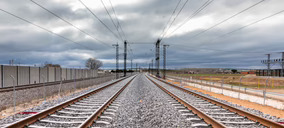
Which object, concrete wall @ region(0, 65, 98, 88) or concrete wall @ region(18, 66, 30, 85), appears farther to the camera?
concrete wall @ region(18, 66, 30, 85)

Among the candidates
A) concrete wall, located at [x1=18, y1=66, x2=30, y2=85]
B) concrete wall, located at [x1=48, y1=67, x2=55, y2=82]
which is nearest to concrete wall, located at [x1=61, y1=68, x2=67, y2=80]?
concrete wall, located at [x1=48, y1=67, x2=55, y2=82]

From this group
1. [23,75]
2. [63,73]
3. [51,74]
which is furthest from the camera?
[63,73]

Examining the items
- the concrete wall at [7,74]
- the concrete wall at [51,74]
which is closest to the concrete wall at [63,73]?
the concrete wall at [51,74]

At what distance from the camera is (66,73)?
50.7 m

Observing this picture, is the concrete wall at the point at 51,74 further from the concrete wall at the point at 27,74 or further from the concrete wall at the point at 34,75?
the concrete wall at the point at 34,75

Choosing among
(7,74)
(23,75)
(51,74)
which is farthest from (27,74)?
(51,74)


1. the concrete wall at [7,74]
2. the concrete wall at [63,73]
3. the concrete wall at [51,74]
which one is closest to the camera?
the concrete wall at [7,74]

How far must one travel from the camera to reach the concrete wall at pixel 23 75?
33.1 m

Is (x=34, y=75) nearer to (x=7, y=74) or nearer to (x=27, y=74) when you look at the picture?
(x=27, y=74)

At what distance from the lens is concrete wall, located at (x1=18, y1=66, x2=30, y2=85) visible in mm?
33122

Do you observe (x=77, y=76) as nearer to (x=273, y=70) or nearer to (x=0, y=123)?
(x=0, y=123)

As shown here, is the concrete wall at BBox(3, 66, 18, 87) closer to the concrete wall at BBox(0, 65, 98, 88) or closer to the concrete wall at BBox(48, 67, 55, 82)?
the concrete wall at BBox(0, 65, 98, 88)

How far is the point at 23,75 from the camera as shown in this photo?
3438 centimetres

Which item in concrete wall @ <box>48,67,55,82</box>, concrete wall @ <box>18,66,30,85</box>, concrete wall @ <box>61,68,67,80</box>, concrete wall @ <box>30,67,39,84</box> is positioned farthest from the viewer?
concrete wall @ <box>61,68,67,80</box>
